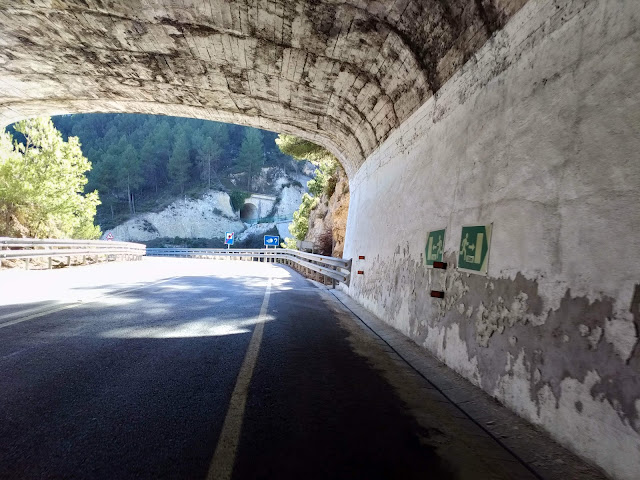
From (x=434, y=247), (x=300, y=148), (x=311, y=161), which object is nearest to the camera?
(x=434, y=247)

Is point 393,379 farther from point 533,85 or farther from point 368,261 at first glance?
point 368,261

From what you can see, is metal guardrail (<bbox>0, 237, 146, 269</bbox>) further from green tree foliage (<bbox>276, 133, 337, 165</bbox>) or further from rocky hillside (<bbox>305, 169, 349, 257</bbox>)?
rocky hillside (<bbox>305, 169, 349, 257</bbox>)

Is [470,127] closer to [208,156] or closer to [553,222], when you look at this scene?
[553,222]

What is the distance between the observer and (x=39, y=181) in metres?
20.6

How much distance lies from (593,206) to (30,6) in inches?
357

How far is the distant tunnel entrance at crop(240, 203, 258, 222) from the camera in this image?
249 ft

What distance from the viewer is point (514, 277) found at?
3396 mm

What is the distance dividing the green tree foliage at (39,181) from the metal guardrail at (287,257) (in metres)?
12.5

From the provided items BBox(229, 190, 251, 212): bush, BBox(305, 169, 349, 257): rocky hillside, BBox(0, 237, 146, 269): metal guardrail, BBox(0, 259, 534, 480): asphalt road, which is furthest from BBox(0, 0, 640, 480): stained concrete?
BBox(229, 190, 251, 212): bush

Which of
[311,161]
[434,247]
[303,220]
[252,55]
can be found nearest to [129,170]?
[303,220]

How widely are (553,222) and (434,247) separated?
231cm

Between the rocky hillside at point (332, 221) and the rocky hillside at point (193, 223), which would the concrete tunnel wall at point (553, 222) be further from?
the rocky hillside at point (193, 223)

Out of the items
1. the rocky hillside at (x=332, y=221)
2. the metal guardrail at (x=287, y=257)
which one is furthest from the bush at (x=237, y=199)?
the rocky hillside at (x=332, y=221)

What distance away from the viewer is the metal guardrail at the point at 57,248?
11406 millimetres
